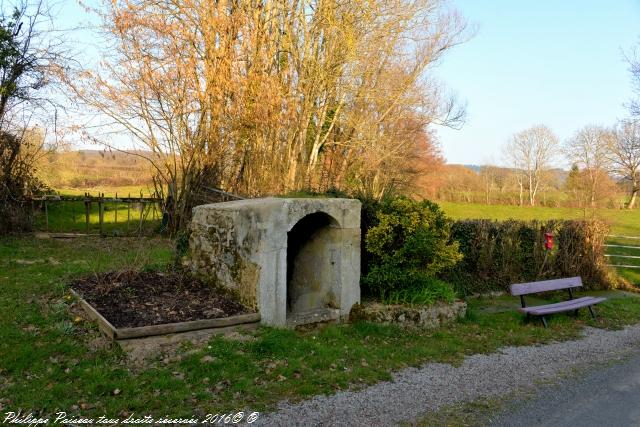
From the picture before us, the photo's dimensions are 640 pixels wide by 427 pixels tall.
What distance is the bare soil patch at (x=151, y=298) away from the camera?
21.0ft

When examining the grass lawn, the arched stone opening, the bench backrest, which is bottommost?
the grass lawn

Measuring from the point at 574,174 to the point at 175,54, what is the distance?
115 ft

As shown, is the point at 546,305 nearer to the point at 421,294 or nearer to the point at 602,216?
the point at 421,294

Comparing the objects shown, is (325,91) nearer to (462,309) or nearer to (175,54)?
(175,54)

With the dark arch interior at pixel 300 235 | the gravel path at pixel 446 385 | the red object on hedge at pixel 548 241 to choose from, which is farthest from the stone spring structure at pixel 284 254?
the red object on hedge at pixel 548 241

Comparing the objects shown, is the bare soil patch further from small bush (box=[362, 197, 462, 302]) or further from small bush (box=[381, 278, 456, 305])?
small bush (box=[381, 278, 456, 305])

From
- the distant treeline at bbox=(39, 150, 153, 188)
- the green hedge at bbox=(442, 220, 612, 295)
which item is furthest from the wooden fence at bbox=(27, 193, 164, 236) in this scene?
the green hedge at bbox=(442, 220, 612, 295)

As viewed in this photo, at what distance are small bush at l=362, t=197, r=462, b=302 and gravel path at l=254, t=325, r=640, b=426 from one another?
1.78 m

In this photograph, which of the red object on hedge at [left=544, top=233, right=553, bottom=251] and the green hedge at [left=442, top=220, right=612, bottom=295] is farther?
the red object on hedge at [left=544, top=233, right=553, bottom=251]

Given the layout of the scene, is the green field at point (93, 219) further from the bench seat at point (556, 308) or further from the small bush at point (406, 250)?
the bench seat at point (556, 308)

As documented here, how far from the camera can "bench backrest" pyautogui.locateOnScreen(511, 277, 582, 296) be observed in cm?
877

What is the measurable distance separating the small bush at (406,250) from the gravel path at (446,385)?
A: 1.78 metres

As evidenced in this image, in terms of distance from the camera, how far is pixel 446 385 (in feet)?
17.5

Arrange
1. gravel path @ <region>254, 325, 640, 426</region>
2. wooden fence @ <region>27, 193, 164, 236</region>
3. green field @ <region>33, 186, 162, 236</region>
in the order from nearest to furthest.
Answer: gravel path @ <region>254, 325, 640, 426</region>, wooden fence @ <region>27, 193, 164, 236</region>, green field @ <region>33, 186, 162, 236</region>
